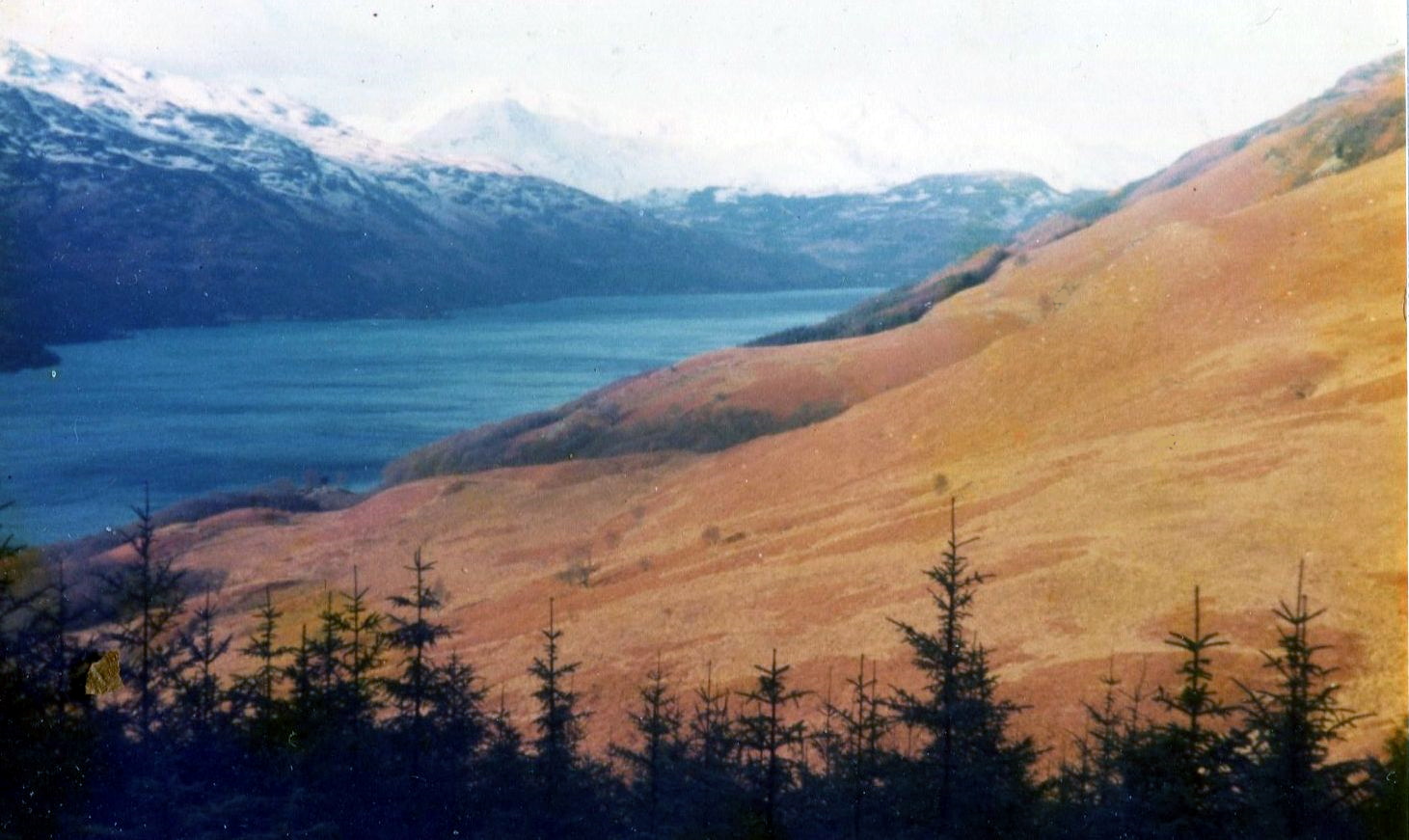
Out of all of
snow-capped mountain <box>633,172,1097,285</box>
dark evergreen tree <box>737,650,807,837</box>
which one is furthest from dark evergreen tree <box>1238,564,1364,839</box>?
snow-capped mountain <box>633,172,1097,285</box>

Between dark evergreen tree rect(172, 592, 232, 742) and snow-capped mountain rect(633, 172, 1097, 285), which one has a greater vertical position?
snow-capped mountain rect(633, 172, 1097, 285)

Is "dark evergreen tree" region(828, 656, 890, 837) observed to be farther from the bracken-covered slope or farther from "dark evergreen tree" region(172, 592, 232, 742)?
"dark evergreen tree" region(172, 592, 232, 742)

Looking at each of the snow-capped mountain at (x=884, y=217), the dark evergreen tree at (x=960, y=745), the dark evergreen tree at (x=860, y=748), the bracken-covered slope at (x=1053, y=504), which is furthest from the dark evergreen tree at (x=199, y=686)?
the snow-capped mountain at (x=884, y=217)

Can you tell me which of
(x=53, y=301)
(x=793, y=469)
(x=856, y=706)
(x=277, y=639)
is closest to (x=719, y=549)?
(x=793, y=469)

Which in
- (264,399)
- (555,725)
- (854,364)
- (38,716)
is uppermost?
(854,364)

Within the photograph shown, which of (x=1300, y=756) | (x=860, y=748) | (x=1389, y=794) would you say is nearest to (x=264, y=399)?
(x=860, y=748)

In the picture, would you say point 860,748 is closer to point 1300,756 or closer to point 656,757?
point 656,757
